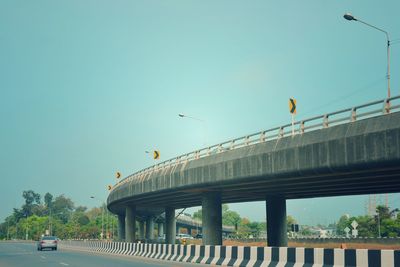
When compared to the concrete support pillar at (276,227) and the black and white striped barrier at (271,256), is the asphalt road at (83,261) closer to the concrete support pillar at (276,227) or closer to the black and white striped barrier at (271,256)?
the black and white striped barrier at (271,256)

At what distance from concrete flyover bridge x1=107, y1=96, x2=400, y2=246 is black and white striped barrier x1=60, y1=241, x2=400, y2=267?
641cm

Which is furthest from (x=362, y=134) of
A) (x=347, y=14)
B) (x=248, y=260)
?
(x=248, y=260)

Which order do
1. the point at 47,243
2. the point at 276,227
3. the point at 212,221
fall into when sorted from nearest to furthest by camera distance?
the point at 212,221 → the point at 276,227 → the point at 47,243

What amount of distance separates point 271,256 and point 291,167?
33.3ft

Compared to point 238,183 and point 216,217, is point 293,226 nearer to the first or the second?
point 216,217

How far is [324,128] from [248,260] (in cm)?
885

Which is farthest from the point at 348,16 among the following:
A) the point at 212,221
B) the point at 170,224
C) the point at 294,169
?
the point at 170,224

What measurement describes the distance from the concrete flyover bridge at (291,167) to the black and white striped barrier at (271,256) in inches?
252

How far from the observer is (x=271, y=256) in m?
18.8

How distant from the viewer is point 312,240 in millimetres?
68688

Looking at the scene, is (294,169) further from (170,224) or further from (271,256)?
(170,224)

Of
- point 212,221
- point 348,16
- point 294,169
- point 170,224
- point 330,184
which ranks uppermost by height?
point 348,16

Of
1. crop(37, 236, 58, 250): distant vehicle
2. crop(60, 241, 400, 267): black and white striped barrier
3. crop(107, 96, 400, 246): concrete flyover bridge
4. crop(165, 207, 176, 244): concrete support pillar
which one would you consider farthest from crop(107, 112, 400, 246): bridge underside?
crop(165, 207, 176, 244): concrete support pillar

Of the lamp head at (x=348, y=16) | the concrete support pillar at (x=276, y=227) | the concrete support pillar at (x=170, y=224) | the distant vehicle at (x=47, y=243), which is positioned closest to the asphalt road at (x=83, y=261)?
the lamp head at (x=348, y=16)
